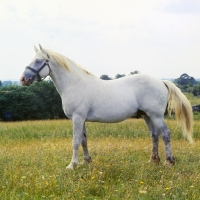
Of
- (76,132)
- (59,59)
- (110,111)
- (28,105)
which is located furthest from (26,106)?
(110,111)

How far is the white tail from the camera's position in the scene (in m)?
7.16

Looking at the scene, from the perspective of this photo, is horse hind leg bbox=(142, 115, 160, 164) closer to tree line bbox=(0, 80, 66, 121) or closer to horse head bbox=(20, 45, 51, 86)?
horse head bbox=(20, 45, 51, 86)

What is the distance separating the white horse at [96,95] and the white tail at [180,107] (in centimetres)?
2

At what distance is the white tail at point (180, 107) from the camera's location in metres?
7.16

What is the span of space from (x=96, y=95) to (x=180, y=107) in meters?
1.90

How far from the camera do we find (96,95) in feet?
21.8

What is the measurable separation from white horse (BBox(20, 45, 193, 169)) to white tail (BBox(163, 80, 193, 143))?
0.02 m

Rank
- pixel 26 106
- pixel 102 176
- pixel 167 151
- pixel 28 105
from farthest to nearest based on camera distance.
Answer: pixel 28 105
pixel 26 106
pixel 167 151
pixel 102 176

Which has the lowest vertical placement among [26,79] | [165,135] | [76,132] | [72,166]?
[72,166]

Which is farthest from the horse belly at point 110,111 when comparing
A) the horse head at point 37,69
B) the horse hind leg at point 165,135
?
the horse head at point 37,69

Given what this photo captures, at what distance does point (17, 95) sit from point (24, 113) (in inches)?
94.3

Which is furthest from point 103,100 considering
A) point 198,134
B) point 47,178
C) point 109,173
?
point 198,134

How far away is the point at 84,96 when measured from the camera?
657 cm

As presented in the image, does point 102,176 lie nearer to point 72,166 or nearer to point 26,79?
point 72,166
